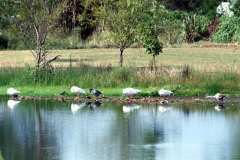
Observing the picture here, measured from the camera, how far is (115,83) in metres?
30.0

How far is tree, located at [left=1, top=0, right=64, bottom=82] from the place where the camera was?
3203 centimetres

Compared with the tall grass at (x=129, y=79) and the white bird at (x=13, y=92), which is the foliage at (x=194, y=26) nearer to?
the tall grass at (x=129, y=79)

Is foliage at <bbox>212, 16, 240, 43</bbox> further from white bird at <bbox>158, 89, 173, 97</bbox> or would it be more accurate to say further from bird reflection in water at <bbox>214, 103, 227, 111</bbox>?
bird reflection in water at <bbox>214, 103, 227, 111</bbox>

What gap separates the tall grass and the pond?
2287 mm

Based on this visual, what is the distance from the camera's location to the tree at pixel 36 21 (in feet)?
105

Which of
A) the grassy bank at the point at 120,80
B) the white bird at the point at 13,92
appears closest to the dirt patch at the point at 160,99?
the grassy bank at the point at 120,80

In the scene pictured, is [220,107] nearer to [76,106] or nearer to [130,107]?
[130,107]

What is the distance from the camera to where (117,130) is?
21.6 meters

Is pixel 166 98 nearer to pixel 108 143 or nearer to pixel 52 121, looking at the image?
pixel 52 121

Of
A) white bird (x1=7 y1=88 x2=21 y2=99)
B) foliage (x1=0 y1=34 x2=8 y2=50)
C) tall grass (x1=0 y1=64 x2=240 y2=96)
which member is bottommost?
white bird (x1=7 y1=88 x2=21 y2=99)

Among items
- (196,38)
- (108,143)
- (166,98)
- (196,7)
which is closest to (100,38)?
(196,38)

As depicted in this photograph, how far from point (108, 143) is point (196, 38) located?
143 feet

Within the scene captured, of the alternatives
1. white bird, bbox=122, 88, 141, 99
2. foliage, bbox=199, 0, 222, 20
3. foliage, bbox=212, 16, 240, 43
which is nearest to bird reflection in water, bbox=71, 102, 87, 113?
white bird, bbox=122, 88, 141, 99

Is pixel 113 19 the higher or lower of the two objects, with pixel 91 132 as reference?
higher
